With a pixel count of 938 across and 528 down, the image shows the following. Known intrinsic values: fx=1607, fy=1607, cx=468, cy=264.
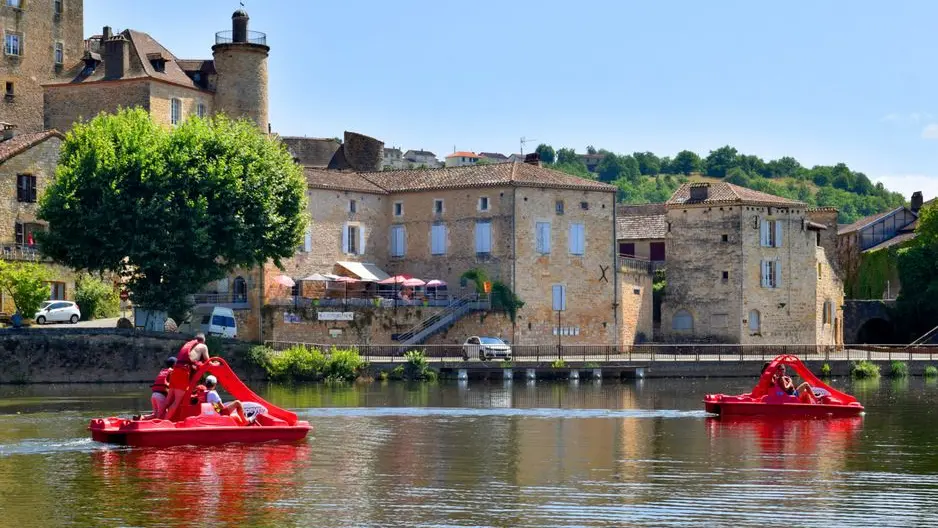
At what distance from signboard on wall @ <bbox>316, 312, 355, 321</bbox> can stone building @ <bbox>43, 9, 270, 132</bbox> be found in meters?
12.0

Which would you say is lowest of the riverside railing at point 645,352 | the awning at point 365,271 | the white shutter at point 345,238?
the riverside railing at point 645,352

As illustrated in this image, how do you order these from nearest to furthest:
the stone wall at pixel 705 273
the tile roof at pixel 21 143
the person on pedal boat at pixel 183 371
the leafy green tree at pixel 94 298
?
the person on pedal boat at pixel 183 371
the leafy green tree at pixel 94 298
the tile roof at pixel 21 143
the stone wall at pixel 705 273

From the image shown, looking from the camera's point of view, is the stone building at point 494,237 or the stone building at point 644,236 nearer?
the stone building at point 494,237

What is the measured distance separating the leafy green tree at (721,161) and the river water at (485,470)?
13803 cm

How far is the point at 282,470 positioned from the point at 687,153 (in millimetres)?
168880

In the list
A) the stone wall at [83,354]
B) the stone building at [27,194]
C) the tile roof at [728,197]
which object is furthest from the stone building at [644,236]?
the stone wall at [83,354]

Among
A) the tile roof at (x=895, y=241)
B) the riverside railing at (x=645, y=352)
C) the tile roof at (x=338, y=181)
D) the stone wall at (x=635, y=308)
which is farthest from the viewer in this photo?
the tile roof at (x=895, y=241)

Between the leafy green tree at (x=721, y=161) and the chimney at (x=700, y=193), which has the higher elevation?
the leafy green tree at (x=721, y=161)

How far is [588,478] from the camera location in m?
32.5

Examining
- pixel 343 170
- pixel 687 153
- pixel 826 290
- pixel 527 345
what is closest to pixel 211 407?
pixel 527 345

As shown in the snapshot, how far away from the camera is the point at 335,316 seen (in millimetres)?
69812

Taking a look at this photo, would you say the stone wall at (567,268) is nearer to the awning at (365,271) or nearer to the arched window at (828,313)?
the awning at (365,271)

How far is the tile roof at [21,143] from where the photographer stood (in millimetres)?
69250

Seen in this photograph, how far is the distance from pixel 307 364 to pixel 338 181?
16.3m
